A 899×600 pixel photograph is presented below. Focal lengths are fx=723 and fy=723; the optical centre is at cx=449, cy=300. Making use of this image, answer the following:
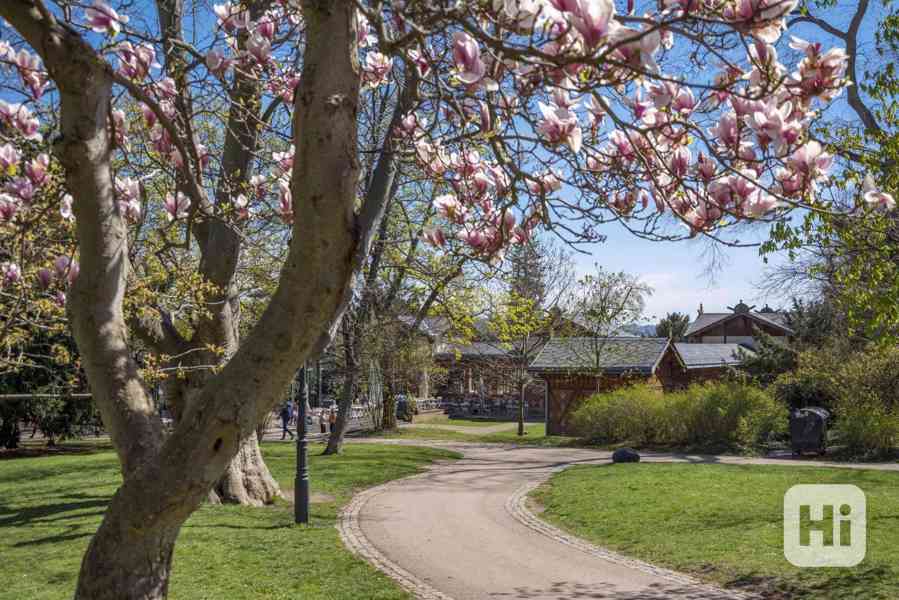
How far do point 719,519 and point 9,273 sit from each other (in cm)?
994

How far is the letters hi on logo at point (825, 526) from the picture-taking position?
8656 millimetres

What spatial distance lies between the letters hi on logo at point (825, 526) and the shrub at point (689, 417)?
8.01m

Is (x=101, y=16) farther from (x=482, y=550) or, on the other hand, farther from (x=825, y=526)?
(x=825, y=526)

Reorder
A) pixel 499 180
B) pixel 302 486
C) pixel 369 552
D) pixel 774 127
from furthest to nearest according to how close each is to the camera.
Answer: pixel 302 486 < pixel 369 552 < pixel 499 180 < pixel 774 127

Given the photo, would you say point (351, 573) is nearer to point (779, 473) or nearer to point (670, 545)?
point (670, 545)

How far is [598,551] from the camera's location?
9836mm

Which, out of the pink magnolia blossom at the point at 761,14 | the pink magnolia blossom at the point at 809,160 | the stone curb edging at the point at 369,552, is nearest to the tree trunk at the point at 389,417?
the stone curb edging at the point at 369,552

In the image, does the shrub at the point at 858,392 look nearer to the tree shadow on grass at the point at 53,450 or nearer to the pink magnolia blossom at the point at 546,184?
the pink magnolia blossom at the point at 546,184

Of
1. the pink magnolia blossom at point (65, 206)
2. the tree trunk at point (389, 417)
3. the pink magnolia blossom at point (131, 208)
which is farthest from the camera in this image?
the tree trunk at point (389, 417)

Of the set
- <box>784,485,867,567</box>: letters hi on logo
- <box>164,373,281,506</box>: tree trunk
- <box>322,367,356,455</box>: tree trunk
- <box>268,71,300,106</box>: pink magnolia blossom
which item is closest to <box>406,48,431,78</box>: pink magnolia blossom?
<box>268,71,300,106</box>: pink magnolia blossom

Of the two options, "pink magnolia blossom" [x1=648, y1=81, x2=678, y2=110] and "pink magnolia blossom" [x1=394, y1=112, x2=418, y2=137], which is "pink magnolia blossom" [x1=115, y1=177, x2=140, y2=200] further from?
"pink magnolia blossom" [x1=648, y1=81, x2=678, y2=110]

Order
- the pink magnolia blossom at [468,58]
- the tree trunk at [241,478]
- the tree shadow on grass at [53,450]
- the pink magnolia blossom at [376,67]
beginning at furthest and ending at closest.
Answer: the tree shadow on grass at [53,450] → the tree trunk at [241,478] → the pink magnolia blossom at [376,67] → the pink magnolia blossom at [468,58]

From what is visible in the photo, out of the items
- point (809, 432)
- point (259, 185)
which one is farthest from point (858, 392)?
point (259, 185)

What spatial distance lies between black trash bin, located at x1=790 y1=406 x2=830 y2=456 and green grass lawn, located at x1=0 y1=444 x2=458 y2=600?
1134 centimetres
